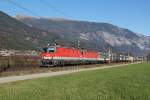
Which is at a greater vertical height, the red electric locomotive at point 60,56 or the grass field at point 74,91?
the red electric locomotive at point 60,56

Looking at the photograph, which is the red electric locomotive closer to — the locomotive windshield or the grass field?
the locomotive windshield

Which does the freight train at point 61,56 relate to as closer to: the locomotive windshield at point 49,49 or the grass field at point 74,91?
the locomotive windshield at point 49,49

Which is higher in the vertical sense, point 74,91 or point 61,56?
point 61,56

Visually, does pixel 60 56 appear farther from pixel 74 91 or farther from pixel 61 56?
pixel 74 91

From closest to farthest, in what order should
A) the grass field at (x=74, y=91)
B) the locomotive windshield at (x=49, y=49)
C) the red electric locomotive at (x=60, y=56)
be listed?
1. the grass field at (x=74, y=91)
2. the red electric locomotive at (x=60, y=56)
3. the locomotive windshield at (x=49, y=49)

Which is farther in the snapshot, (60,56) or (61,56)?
(61,56)

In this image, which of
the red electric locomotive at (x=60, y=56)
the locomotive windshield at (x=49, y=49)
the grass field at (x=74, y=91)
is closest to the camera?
the grass field at (x=74, y=91)

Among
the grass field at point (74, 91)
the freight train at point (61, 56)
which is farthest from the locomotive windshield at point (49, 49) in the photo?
the grass field at point (74, 91)

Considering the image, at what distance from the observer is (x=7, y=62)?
163 ft

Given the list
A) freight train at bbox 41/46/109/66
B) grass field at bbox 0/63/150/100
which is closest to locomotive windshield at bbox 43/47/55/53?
freight train at bbox 41/46/109/66

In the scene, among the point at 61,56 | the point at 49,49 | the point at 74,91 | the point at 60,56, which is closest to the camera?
the point at 74,91

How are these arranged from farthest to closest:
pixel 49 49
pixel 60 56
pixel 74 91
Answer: pixel 49 49 → pixel 60 56 → pixel 74 91

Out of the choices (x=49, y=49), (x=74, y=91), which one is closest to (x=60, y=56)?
(x=49, y=49)

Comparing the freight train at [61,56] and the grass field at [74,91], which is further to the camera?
the freight train at [61,56]
